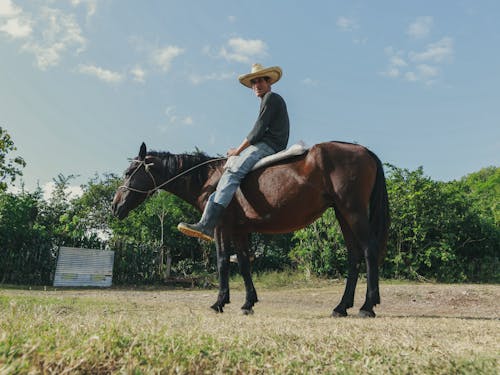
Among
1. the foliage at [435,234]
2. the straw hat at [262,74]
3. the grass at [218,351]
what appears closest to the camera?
the grass at [218,351]

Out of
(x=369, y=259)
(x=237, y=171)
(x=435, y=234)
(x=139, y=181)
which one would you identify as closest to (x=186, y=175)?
(x=139, y=181)

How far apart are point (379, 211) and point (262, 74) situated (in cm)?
251

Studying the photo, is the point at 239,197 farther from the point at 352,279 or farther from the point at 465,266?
the point at 465,266

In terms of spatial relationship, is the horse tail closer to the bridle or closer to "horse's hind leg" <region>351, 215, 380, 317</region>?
"horse's hind leg" <region>351, 215, 380, 317</region>

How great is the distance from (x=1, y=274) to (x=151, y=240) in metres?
6.68

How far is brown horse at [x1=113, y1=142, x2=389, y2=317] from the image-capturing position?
15.7ft

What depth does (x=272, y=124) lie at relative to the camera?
5.55 m

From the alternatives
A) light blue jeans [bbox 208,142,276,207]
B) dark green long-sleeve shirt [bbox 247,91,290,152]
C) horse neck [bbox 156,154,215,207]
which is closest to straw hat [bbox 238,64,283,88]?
Answer: dark green long-sleeve shirt [bbox 247,91,290,152]

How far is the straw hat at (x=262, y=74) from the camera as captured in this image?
224 inches

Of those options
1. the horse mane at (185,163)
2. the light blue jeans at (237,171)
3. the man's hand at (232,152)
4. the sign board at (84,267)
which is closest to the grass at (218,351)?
the light blue jeans at (237,171)

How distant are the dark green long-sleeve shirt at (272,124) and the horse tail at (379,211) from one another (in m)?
1.25

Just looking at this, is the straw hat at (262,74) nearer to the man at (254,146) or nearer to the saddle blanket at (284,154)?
the man at (254,146)

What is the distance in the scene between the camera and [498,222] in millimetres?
17656

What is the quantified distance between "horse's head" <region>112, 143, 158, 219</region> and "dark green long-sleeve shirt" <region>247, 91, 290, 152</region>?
5.70 feet
